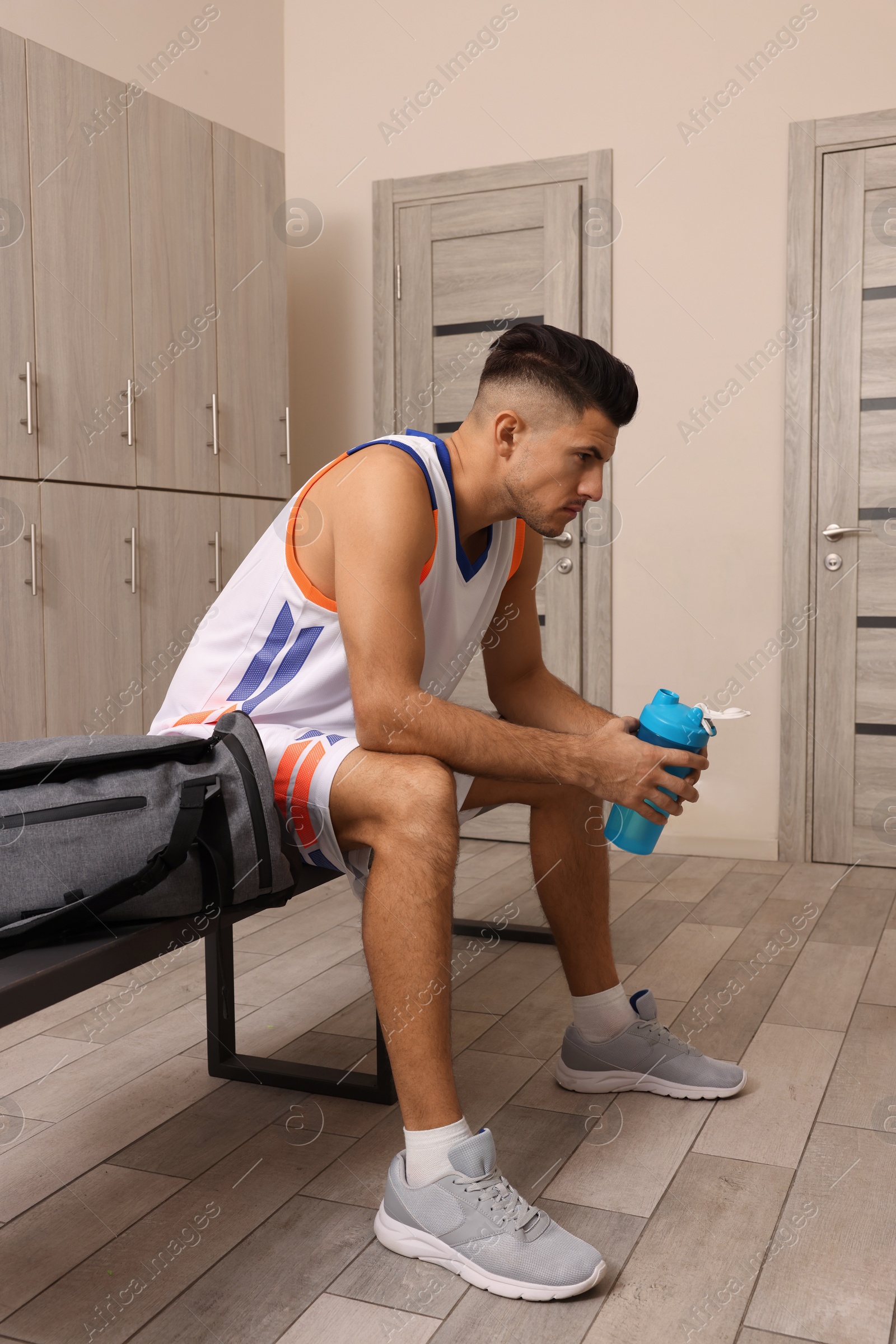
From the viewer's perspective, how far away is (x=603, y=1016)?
1.73m

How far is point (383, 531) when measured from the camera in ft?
4.63

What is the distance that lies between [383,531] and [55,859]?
1.81 ft

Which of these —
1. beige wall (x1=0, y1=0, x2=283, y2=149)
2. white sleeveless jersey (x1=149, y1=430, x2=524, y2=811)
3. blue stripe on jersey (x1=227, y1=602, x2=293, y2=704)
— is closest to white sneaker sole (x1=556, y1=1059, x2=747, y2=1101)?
white sleeveless jersey (x1=149, y1=430, x2=524, y2=811)

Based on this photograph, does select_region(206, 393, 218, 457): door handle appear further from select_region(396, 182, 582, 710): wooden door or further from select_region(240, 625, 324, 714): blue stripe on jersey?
select_region(240, 625, 324, 714): blue stripe on jersey

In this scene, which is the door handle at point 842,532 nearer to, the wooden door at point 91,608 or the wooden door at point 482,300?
the wooden door at point 482,300

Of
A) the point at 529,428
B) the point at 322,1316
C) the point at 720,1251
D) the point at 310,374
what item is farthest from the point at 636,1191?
the point at 310,374

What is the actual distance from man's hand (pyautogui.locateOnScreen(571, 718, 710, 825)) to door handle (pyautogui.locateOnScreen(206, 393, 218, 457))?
1.99 m

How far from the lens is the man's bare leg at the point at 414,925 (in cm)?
127

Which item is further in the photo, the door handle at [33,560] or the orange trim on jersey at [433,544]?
the door handle at [33,560]

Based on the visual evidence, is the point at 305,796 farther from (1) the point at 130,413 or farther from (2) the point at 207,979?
(1) the point at 130,413

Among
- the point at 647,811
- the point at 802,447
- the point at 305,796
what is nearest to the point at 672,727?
the point at 647,811

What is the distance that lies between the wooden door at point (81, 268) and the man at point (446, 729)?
4.18ft

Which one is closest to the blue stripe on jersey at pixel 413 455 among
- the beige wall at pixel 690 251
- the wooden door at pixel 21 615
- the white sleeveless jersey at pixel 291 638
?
the white sleeveless jersey at pixel 291 638

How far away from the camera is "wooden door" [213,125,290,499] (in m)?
3.16
